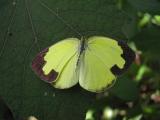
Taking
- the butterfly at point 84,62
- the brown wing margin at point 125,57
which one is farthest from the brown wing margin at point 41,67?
the brown wing margin at point 125,57

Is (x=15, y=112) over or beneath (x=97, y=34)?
beneath

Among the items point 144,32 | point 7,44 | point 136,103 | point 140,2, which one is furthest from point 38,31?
point 136,103

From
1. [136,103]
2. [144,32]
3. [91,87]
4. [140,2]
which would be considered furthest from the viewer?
[136,103]

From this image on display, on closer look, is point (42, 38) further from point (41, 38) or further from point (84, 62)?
point (84, 62)

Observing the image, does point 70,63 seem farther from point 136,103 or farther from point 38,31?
point 136,103

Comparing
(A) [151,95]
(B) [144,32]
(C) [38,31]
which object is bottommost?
(A) [151,95]

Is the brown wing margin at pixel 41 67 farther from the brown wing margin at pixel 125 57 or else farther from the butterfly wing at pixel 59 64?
Answer: the brown wing margin at pixel 125 57
